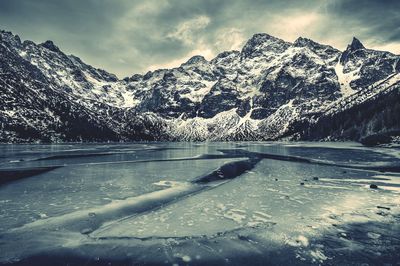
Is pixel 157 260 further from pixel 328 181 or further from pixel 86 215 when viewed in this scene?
pixel 328 181

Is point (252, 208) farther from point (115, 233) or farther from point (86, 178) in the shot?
point (86, 178)

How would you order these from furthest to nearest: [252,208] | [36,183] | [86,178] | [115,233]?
[86,178] → [36,183] → [252,208] → [115,233]

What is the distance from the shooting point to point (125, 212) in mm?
23609

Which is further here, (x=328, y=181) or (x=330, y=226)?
(x=328, y=181)

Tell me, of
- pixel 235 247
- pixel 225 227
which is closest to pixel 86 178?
pixel 225 227

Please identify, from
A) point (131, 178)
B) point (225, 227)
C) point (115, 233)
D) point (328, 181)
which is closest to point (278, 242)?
point (225, 227)

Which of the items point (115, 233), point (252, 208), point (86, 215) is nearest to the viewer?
point (115, 233)

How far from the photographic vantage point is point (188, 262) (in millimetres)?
14375

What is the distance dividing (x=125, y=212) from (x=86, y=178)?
68.3 ft

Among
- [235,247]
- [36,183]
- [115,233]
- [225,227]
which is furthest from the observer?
[36,183]

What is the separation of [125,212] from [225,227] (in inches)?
340

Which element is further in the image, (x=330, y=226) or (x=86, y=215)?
(x=86, y=215)

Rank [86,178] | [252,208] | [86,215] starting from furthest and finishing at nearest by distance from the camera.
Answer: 1. [86,178]
2. [252,208]
3. [86,215]

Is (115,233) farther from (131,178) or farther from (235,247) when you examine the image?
(131,178)
